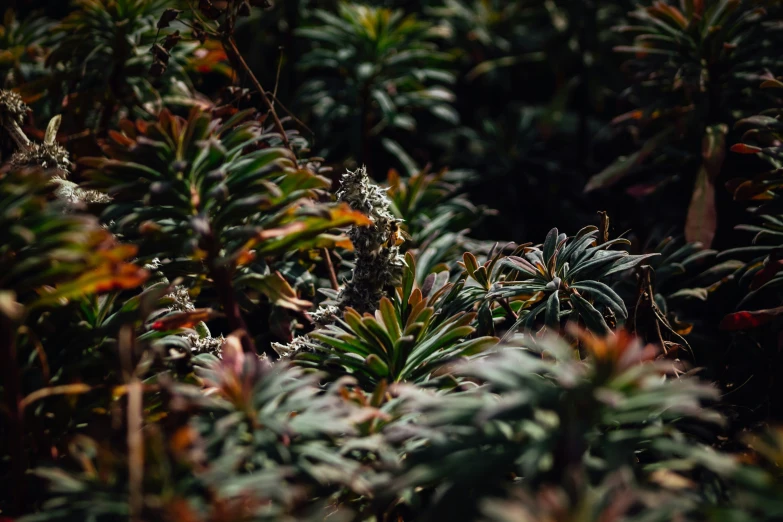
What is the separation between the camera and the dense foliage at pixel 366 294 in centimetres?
92

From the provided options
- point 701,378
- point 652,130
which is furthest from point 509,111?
point 701,378

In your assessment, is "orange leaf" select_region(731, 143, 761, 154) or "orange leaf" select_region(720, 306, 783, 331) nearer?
"orange leaf" select_region(720, 306, 783, 331)

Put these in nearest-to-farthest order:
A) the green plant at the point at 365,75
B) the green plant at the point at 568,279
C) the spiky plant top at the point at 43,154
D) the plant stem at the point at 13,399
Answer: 1. the plant stem at the point at 13,399
2. the green plant at the point at 568,279
3. the spiky plant top at the point at 43,154
4. the green plant at the point at 365,75

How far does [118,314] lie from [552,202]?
5.50 ft

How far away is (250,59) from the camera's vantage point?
286 centimetres

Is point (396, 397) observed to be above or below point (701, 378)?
above

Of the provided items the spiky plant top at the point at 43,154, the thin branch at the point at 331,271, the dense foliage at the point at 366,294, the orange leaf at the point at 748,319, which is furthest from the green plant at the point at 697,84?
the spiky plant top at the point at 43,154

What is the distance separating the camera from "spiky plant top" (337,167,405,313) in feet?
4.91

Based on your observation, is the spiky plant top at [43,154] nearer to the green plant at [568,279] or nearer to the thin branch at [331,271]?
the thin branch at [331,271]

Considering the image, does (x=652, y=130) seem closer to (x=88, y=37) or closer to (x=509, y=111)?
(x=509, y=111)

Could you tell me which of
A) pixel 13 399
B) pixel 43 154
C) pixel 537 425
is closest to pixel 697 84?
pixel 537 425

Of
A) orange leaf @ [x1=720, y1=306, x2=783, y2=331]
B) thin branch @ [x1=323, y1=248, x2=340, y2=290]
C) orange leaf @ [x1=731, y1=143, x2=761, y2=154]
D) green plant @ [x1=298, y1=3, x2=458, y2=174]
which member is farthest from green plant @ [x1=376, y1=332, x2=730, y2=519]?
green plant @ [x1=298, y1=3, x2=458, y2=174]

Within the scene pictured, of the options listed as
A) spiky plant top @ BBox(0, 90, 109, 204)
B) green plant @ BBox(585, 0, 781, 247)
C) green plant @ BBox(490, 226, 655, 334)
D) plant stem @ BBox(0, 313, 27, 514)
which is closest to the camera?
plant stem @ BBox(0, 313, 27, 514)

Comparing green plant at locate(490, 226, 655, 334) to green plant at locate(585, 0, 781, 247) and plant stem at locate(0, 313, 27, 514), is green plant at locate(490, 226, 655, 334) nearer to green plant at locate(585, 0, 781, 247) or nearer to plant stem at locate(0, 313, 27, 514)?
green plant at locate(585, 0, 781, 247)
